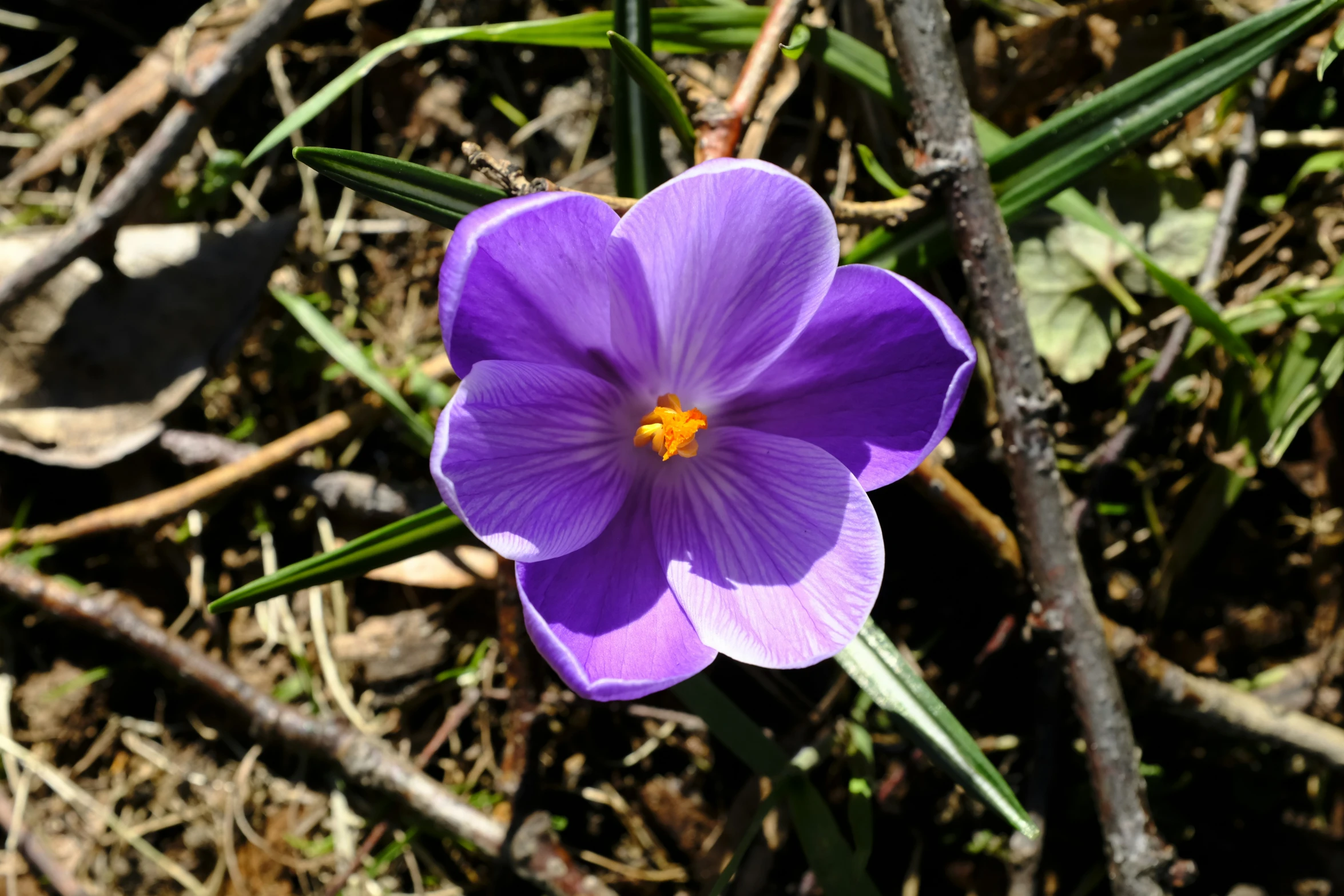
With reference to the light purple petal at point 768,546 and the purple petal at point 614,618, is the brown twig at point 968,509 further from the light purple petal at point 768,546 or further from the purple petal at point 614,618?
the purple petal at point 614,618

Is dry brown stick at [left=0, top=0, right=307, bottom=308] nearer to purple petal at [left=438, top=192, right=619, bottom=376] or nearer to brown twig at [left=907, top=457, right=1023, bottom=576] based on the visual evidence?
purple petal at [left=438, top=192, right=619, bottom=376]

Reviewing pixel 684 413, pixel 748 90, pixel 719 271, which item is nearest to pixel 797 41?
pixel 748 90

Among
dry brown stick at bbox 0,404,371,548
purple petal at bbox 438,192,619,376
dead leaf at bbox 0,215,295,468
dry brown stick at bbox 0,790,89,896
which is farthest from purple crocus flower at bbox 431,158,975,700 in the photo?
dry brown stick at bbox 0,790,89,896

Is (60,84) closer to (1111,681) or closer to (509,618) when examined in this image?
(509,618)

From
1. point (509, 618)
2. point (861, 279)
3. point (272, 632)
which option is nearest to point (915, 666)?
point (509, 618)

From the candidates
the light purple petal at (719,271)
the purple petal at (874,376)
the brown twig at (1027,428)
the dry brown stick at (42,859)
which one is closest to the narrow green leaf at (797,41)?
the brown twig at (1027,428)
